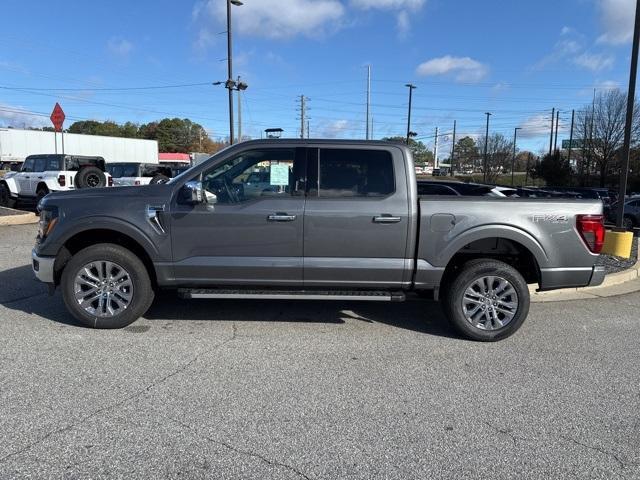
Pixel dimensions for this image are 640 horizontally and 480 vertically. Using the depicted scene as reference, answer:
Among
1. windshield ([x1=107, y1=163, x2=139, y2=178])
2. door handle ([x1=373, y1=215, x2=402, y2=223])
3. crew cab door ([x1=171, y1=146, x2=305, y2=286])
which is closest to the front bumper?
crew cab door ([x1=171, y1=146, x2=305, y2=286])

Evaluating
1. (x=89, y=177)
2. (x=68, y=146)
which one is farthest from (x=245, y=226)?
(x=68, y=146)

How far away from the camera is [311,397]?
371 cm

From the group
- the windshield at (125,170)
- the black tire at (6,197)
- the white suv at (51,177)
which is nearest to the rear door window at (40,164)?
the white suv at (51,177)

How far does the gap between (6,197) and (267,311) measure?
1634cm

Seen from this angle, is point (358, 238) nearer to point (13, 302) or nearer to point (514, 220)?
point (514, 220)

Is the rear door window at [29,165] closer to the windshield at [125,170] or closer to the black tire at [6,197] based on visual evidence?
the black tire at [6,197]

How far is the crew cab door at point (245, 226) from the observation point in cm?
490

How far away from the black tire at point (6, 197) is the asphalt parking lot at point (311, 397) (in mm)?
14432

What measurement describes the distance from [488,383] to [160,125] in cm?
12514

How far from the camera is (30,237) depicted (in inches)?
432

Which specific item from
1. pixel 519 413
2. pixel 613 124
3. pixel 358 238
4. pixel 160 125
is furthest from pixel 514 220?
pixel 160 125

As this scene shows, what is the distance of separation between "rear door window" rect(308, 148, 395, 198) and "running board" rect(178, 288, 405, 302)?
0.96m

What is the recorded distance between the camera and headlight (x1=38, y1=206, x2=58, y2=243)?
5.01 m

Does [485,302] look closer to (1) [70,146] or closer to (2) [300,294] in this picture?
(2) [300,294]
